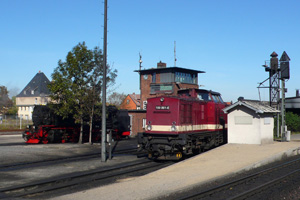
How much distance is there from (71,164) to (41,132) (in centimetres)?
1168

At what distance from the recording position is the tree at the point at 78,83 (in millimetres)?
25797

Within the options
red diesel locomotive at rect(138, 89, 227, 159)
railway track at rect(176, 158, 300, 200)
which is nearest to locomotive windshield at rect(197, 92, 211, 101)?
red diesel locomotive at rect(138, 89, 227, 159)

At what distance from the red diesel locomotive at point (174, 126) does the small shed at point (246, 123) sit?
2852 mm

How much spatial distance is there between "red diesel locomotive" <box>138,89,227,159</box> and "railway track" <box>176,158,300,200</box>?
178 inches

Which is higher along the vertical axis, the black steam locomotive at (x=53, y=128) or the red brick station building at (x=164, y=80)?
the red brick station building at (x=164, y=80)

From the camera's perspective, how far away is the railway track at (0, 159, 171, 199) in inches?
415

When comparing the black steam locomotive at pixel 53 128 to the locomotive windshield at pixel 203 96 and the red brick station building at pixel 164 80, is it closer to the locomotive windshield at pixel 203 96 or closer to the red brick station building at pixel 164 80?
the locomotive windshield at pixel 203 96

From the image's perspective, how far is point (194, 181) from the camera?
1137cm

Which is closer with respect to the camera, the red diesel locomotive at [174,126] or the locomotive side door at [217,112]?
the red diesel locomotive at [174,126]

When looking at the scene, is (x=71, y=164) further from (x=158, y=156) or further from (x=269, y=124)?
(x=269, y=124)

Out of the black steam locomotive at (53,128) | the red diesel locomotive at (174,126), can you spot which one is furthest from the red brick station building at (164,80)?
the red diesel locomotive at (174,126)

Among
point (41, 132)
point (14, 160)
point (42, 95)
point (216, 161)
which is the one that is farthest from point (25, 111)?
point (216, 161)

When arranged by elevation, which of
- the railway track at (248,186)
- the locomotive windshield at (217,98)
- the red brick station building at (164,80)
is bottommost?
the railway track at (248,186)

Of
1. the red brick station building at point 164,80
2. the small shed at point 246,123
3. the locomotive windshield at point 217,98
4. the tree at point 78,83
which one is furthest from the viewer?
the red brick station building at point 164,80
